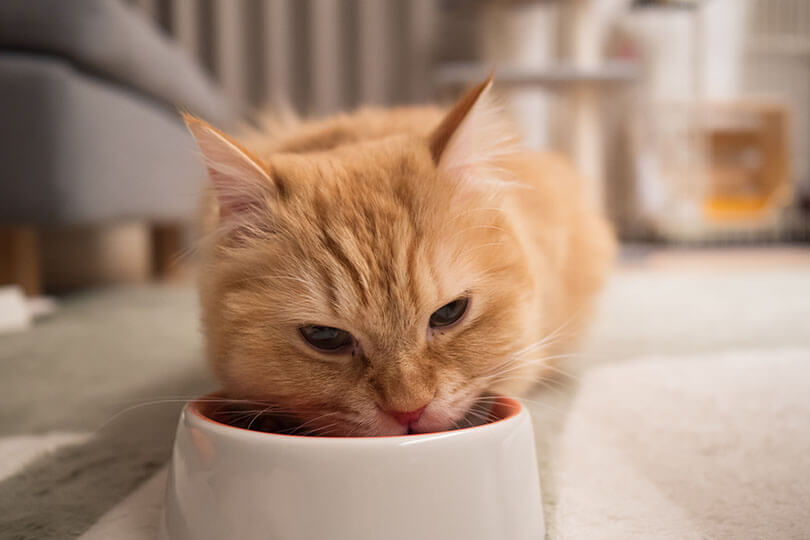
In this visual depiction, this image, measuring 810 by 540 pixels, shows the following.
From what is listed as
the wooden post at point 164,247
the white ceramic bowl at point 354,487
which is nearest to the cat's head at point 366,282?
the white ceramic bowl at point 354,487

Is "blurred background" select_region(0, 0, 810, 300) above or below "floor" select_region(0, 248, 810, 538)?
above

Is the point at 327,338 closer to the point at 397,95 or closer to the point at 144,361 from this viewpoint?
the point at 144,361

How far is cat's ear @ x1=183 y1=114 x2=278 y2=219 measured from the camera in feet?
2.58

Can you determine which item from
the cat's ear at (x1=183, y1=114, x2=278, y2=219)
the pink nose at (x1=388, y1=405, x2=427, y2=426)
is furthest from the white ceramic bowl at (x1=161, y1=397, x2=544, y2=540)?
the cat's ear at (x1=183, y1=114, x2=278, y2=219)

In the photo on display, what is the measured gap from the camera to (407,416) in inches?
28.3

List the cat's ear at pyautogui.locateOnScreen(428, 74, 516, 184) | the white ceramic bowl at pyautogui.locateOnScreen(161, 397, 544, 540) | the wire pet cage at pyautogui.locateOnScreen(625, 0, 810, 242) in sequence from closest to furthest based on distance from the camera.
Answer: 1. the white ceramic bowl at pyautogui.locateOnScreen(161, 397, 544, 540)
2. the cat's ear at pyautogui.locateOnScreen(428, 74, 516, 184)
3. the wire pet cage at pyautogui.locateOnScreen(625, 0, 810, 242)

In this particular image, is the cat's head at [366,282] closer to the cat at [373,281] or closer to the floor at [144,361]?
the cat at [373,281]

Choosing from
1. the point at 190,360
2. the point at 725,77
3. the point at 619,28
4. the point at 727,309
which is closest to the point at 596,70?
the point at 619,28

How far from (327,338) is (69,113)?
5.38ft

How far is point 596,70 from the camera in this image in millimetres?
3879

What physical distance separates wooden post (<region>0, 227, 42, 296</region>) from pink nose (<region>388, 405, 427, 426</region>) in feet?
6.70

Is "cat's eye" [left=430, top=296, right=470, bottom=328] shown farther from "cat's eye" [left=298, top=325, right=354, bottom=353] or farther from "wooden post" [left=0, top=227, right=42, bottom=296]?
"wooden post" [left=0, top=227, right=42, bottom=296]

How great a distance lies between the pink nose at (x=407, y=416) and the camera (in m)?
0.71

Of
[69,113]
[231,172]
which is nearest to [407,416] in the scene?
Result: [231,172]
